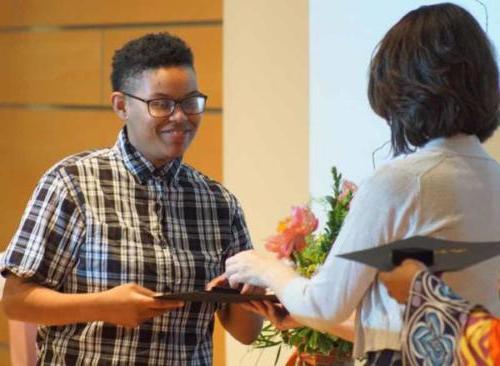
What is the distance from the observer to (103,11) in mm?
4766

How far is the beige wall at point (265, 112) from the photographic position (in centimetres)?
415

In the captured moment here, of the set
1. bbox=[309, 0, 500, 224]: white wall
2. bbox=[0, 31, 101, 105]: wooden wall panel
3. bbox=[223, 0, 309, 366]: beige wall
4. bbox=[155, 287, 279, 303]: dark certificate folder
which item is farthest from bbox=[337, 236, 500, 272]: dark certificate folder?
bbox=[0, 31, 101, 105]: wooden wall panel

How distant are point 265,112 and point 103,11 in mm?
1012

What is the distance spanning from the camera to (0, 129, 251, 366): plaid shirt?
256 centimetres

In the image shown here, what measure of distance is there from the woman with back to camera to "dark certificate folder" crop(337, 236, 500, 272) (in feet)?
0.49

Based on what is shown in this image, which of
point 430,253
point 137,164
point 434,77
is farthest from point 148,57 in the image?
point 430,253

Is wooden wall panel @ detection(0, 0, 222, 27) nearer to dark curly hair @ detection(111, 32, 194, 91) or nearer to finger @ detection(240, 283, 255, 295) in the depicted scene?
dark curly hair @ detection(111, 32, 194, 91)

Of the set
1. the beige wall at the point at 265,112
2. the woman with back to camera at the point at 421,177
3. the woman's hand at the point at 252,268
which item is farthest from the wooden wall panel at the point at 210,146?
the woman with back to camera at the point at 421,177

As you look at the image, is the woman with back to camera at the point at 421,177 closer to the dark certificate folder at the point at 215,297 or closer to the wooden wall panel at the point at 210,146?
the dark certificate folder at the point at 215,297

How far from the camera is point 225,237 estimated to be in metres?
2.79

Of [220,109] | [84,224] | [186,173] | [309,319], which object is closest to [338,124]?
[220,109]

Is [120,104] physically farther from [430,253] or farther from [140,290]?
[430,253]

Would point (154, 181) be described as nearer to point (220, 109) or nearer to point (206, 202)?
point (206, 202)

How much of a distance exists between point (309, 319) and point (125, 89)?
982 millimetres
